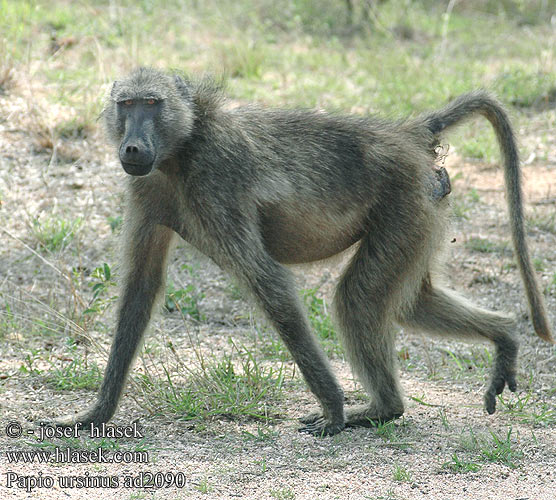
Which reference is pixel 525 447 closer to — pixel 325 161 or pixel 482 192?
pixel 325 161

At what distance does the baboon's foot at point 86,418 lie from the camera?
360cm

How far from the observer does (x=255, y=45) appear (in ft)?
26.6

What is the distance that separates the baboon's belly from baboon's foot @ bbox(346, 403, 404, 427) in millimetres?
720

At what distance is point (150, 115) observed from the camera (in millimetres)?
3465

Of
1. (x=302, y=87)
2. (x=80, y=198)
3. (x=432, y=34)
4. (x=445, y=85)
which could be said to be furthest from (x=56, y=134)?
(x=432, y=34)

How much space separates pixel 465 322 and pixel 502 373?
277 millimetres

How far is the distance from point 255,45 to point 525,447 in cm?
550

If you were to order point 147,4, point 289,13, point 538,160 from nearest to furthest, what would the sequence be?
point 538,160
point 147,4
point 289,13

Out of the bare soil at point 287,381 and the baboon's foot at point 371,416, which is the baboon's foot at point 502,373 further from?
the baboon's foot at point 371,416

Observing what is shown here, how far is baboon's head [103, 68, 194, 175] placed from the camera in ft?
11.1

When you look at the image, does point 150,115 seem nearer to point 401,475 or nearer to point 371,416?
point 371,416

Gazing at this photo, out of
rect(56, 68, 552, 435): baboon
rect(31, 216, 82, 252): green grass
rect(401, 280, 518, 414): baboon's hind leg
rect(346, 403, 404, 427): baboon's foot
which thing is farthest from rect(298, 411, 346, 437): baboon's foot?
rect(31, 216, 82, 252): green grass

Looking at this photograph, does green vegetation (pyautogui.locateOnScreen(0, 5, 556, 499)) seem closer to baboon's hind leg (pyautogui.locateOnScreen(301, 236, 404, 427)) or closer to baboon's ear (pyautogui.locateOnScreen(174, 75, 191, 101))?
baboon's hind leg (pyautogui.locateOnScreen(301, 236, 404, 427))

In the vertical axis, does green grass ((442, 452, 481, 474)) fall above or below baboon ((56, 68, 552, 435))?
below
